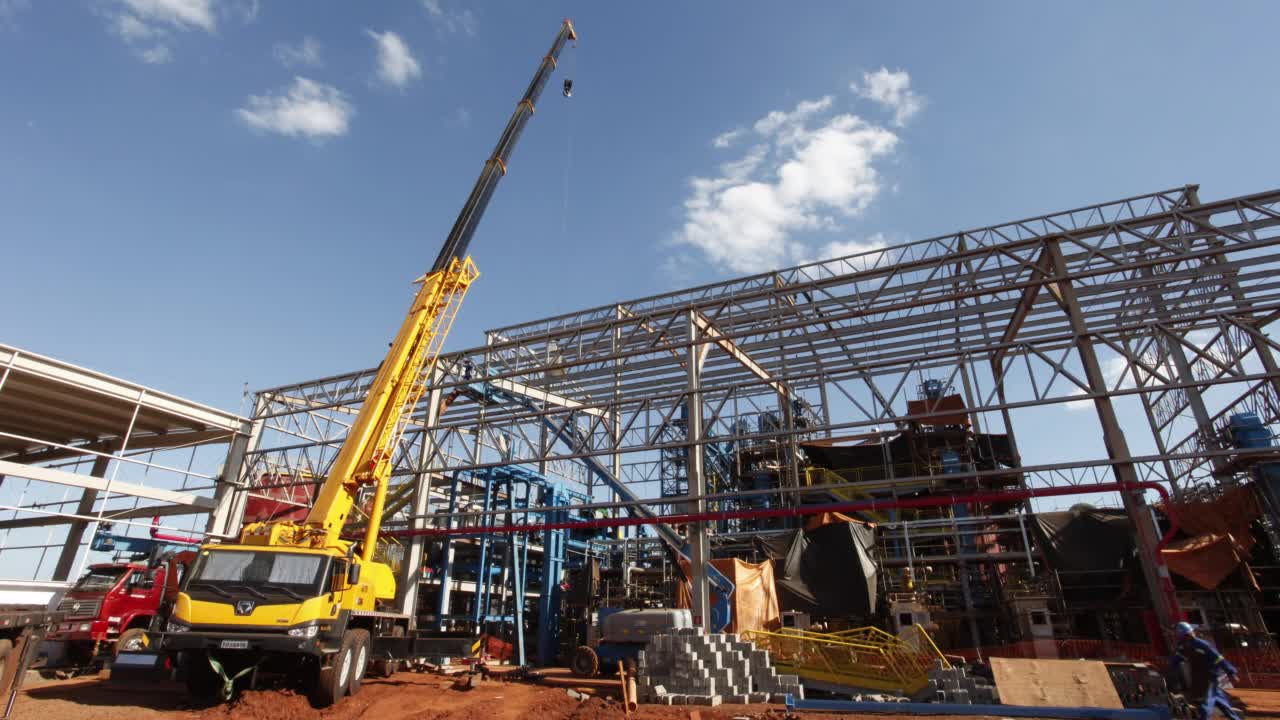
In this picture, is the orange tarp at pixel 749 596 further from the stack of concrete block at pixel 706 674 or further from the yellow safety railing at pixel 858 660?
the stack of concrete block at pixel 706 674

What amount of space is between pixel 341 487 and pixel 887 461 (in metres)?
20.3

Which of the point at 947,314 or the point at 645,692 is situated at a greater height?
the point at 947,314

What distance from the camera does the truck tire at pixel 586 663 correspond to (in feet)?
54.7

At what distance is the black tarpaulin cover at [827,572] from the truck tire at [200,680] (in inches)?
605

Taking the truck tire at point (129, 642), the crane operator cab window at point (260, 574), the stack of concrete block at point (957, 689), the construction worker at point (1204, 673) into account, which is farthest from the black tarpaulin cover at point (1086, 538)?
the truck tire at point (129, 642)

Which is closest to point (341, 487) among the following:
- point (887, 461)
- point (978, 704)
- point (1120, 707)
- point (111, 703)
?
point (111, 703)

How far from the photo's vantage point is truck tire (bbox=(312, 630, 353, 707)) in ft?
36.6

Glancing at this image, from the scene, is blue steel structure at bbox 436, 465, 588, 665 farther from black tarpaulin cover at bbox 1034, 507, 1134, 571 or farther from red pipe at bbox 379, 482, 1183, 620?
black tarpaulin cover at bbox 1034, 507, 1134, 571

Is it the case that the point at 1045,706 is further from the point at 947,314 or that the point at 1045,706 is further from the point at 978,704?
the point at 947,314

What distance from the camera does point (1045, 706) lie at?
1104 centimetres

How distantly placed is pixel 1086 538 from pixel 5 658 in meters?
26.4

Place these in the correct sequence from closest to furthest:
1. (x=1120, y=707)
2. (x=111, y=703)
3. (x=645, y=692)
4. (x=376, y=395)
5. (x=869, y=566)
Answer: (x=1120, y=707), (x=111, y=703), (x=645, y=692), (x=376, y=395), (x=869, y=566)

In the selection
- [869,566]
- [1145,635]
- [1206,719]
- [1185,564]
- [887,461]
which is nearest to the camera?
[1206,719]

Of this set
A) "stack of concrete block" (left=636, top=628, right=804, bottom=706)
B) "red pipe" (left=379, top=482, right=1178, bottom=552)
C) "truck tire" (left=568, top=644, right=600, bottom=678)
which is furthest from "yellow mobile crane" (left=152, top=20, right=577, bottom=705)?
"red pipe" (left=379, top=482, right=1178, bottom=552)
